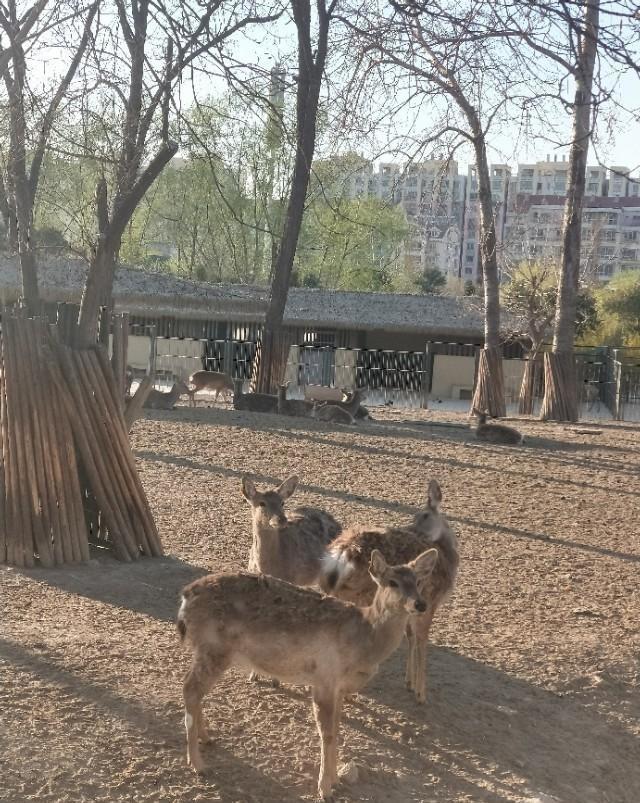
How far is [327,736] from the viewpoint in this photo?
16.0 ft

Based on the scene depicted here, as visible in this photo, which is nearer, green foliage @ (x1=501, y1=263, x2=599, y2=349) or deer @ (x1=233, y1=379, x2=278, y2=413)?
deer @ (x1=233, y1=379, x2=278, y2=413)

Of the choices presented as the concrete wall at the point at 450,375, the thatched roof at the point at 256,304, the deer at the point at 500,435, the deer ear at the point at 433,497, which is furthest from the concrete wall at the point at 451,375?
the deer ear at the point at 433,497

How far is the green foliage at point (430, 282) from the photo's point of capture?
64312 millimetres

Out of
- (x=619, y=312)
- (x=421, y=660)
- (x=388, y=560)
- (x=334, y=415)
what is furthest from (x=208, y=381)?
(x=619, y=312)

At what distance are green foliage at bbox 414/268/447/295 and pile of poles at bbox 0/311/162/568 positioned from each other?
55139 millimetres

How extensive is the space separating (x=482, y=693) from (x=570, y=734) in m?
0.61

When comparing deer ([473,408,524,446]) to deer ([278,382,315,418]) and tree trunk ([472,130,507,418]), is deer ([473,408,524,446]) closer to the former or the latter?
deer ([278,382,315,418])

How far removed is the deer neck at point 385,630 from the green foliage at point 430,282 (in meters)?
58.2

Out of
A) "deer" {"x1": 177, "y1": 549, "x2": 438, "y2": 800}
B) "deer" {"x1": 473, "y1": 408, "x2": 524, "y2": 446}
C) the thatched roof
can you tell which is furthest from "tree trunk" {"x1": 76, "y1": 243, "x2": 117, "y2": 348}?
the thatched roof

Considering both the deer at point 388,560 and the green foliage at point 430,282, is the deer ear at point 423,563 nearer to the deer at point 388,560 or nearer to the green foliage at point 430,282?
the deer at point 388,560

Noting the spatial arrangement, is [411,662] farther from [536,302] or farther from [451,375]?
[451,375]

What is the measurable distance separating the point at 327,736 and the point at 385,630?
58 centimetres

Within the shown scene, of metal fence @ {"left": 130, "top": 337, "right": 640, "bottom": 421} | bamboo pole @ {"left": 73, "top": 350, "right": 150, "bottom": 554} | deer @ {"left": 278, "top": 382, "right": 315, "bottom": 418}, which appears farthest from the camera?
metal fence @ {"left": 130, "top": 337, "right": 640, "bottom": 421}

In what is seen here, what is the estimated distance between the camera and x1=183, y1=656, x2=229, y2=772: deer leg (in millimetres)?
4875
